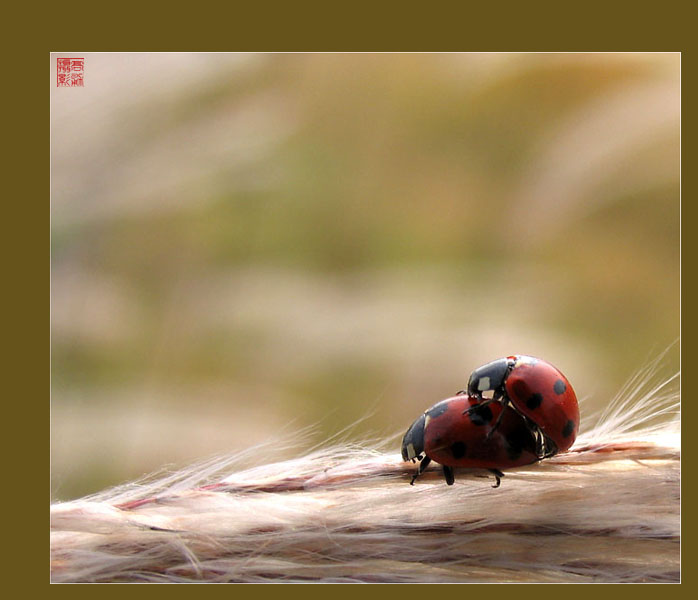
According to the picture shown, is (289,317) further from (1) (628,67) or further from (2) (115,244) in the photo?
(1) (628,67)

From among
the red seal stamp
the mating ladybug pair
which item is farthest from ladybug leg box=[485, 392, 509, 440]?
the red seal stamp

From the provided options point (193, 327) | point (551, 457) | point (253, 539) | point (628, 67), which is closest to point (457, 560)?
point (551, 457)

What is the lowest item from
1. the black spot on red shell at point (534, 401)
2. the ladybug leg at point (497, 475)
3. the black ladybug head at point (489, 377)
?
the ladybug leg at point (497, 475)

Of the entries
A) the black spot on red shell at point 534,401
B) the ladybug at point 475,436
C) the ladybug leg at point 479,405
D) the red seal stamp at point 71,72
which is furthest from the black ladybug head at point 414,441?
the red seal stamp at point 71,72

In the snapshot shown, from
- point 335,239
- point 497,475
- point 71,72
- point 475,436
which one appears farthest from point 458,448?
point 71,72

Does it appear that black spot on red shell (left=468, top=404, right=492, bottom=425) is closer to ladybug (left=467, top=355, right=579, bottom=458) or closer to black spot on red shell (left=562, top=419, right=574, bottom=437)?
ladybug (left=467, top=355, right=579, bottom=458)

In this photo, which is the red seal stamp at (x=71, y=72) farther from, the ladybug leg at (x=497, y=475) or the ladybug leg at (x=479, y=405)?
the ladybug leg at (x=497, y=475)

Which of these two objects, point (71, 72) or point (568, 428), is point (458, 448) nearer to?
point (568, 428)
